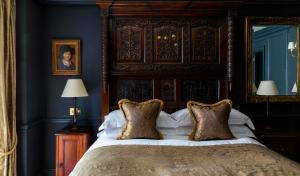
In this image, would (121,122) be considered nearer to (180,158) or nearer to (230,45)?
(180,158)

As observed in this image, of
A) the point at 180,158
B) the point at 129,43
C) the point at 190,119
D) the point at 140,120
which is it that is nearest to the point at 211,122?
the point at 190,119

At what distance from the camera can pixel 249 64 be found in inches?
170

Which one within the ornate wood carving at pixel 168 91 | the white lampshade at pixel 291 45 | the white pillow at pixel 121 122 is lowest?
the white pillow at pixel 121 122

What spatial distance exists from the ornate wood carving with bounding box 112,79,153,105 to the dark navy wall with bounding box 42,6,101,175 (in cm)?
40

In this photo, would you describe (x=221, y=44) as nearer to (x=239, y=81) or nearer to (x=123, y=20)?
(x=239, y=81)

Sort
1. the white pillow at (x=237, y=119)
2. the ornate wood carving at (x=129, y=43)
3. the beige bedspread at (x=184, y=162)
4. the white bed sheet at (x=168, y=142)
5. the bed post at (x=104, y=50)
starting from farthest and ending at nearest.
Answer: the ornate wood carving at (x=129, y=43) < the bed post at (x=104, y=50) < the white pillow at (x=237, y=119) < the white bed sheet at (x=168, y=142) < the beige bedspread at (x=184, y=162)

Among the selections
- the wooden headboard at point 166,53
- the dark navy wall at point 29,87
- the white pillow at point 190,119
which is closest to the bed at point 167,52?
the wooden headboard at point 166,53

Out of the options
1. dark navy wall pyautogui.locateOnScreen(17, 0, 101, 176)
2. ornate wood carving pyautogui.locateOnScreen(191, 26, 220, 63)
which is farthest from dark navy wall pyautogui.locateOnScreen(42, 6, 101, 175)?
ornate wood carving pyautogui.locateOnScreen(191, 26, 220, 63)

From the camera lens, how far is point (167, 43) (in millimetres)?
4168

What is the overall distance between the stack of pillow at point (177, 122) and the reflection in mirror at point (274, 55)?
0.87 m

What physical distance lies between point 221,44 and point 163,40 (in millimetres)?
754

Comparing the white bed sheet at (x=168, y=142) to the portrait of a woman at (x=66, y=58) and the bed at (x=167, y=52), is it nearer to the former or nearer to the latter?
the bed at (x=167, y=52)

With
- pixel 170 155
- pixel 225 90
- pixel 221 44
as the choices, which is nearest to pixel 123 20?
pixel 221 44

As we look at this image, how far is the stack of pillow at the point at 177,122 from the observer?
3.44m
